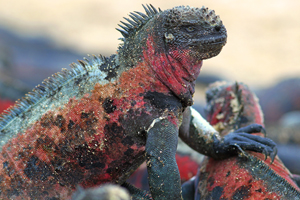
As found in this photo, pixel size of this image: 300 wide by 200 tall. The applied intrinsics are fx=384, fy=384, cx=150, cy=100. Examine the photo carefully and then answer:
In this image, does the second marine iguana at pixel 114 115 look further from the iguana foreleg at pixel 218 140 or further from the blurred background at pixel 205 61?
the blurred background at pixel 205 61

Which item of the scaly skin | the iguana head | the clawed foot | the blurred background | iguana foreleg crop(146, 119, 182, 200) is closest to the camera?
iguana foreleg crop(146, 119, 182, 200)

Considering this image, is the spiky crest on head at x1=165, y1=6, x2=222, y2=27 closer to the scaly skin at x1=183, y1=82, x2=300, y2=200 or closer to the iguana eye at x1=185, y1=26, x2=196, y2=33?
the iguana eye at x1=185, y1=26, x2=196, y2=33

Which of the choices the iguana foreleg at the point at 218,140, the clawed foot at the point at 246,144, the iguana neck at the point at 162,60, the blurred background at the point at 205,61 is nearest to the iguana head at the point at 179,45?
A: the iguana neck at the point at 162,60

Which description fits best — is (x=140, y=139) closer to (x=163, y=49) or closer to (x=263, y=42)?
(x=163, y=49)

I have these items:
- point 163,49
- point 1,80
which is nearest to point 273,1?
point 1,80

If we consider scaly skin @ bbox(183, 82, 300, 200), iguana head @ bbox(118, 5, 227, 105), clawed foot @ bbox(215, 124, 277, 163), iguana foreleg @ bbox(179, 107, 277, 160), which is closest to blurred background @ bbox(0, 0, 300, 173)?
scaly skin @ bbox(183, 82, 300, 200)

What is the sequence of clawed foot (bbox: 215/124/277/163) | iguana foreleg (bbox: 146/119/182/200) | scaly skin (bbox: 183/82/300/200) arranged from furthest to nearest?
clawed foot (bbox: 215/124/277/163) < scaly skin (bbox: 183/82/300/200) < iguana foreleg (bbox: 146/119/182/200)
